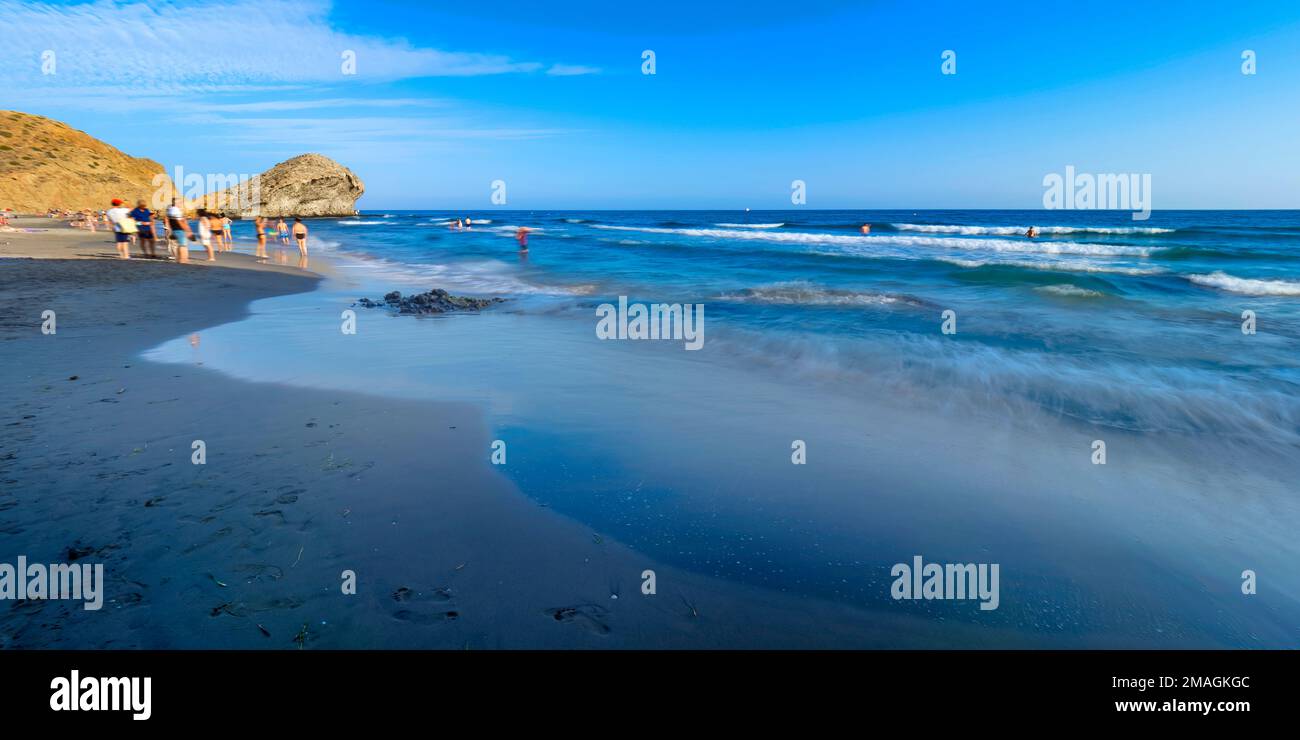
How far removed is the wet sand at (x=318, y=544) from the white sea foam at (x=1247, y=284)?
2576 centimetres

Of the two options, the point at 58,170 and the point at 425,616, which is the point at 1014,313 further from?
the point at 58,170

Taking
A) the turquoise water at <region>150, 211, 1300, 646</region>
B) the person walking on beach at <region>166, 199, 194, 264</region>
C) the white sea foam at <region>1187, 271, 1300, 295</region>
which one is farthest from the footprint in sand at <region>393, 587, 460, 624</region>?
the white sea foam at <region>1187, 271, 1300, 295</region>

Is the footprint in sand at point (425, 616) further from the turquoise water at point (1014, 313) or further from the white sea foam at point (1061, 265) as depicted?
the white sea foam at point (1061, 265)

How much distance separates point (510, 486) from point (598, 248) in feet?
122

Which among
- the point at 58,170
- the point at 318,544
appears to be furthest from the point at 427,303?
the point at 58,170

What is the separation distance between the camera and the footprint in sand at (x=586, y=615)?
320 centimetres

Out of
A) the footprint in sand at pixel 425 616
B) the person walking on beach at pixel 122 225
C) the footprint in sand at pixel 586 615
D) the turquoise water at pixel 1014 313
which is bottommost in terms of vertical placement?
the footprint in sand at pixel 586 615

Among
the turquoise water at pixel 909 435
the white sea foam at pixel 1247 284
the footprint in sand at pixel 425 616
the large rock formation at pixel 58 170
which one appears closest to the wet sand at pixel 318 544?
the footprint in sand at pixel 425 616

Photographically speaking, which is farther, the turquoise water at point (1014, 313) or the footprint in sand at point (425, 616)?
the turquoise water at point (1014, 313)

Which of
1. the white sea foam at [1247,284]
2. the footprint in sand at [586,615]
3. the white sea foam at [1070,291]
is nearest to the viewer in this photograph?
the footprint in sand at [586,615]

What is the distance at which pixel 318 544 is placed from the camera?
3.86 m

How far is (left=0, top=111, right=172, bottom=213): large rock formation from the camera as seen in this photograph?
221 feet

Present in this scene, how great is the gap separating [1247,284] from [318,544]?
99.4 feet
